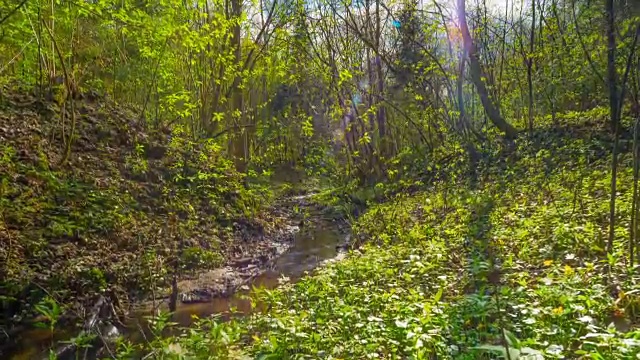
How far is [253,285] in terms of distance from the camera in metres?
5.16

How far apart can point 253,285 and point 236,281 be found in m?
3.18

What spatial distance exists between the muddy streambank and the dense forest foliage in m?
0.19

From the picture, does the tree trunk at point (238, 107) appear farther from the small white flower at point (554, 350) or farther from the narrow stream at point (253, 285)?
the small white flower at point (554, 350)

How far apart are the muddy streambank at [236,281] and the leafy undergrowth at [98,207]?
414 millimetres

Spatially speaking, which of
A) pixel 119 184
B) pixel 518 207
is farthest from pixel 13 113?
pixel 518 207

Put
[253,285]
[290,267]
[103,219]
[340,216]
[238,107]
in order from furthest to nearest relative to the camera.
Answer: [340,216] < [238,107] < [290,267] < [103,219] < [253,285]

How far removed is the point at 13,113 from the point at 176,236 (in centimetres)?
449

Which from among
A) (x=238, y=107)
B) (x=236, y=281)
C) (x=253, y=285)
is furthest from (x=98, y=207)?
(x=238, y=107)

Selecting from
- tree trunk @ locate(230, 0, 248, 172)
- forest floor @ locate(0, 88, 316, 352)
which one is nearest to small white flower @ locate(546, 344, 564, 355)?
forest floor @ locate(0, 88, 316, 352)

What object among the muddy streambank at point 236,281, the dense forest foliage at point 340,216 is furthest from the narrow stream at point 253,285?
the dense forest foliage at point 340,216

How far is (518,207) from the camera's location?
7.54 m

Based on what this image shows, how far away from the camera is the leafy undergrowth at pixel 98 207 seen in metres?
6.09

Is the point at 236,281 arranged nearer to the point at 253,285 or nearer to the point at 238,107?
the point at 253,285

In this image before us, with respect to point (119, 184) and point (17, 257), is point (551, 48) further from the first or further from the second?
point (17, 257)
